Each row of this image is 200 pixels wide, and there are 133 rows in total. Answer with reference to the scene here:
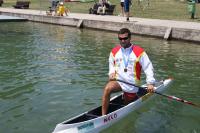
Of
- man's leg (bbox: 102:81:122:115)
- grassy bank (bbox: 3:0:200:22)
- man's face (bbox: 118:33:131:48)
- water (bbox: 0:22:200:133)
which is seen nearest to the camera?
man's face (bbox: 118:33:131:48)

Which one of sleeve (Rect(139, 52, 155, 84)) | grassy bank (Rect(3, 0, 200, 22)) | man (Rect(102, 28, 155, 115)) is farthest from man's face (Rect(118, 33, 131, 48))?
grassy bank (Rect(3, 0, 200, 22))

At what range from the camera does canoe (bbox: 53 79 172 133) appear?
9.48 m

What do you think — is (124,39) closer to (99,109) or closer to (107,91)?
(107,91)

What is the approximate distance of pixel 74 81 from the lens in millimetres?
16172


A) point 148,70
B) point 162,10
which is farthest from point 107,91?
point 162,10

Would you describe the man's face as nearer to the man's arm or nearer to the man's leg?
the man's arm

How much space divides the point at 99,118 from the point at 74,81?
623 cm

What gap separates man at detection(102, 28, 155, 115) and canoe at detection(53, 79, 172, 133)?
11.0 inches

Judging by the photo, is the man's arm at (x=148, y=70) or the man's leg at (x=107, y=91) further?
the man's leg at (x=107, y=91)

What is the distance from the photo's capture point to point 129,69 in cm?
1051

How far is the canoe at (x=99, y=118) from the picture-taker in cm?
948

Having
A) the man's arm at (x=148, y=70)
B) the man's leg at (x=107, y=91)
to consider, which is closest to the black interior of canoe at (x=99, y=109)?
the man's leg at (x=107, y=91)

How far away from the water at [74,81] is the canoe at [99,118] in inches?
16.3

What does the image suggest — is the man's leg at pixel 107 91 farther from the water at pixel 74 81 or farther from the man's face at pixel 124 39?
the man's face at pixel 124 39
